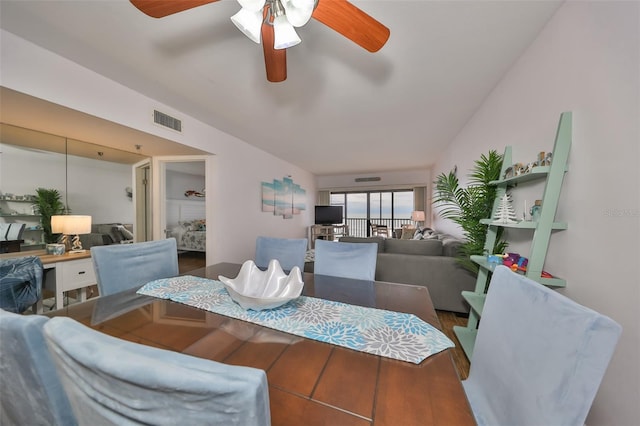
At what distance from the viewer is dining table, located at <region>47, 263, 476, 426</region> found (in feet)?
1.65

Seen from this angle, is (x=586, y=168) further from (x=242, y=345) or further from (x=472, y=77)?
(x=242, y=345)

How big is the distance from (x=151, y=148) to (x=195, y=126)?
1.94 feet

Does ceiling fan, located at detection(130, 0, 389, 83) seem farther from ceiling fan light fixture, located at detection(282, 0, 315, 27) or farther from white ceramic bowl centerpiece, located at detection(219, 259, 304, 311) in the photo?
white ceramic bowl centerpiece, located at detection(219, 259, 304, 311)

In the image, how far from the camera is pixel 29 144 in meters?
2.12

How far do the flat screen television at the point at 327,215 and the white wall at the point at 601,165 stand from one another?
551cm

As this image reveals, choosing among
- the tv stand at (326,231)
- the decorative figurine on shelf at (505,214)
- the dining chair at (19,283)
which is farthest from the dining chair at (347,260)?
the tv stand at (326,231)

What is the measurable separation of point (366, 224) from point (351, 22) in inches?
256

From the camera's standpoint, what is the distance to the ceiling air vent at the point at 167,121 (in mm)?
2281

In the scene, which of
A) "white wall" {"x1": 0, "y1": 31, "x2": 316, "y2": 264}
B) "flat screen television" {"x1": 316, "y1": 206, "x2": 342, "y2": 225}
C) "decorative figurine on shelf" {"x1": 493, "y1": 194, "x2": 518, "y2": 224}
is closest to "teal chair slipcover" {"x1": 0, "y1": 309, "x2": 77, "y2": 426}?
"white wall" {"x1": 0, "y1": 31, "x2": 316, "y2": 264}

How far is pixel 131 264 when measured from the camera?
1372 millimetres

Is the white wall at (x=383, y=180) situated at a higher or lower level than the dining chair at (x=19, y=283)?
higher

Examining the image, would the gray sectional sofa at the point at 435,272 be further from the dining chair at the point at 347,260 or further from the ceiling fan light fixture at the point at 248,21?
the ceiling fan light fixture at the point at 248,21

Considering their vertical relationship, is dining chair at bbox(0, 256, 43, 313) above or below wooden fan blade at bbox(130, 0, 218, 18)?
below

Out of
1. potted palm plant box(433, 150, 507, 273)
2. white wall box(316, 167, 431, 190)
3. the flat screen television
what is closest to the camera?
potted palm plant box(433, 150, 507, 273)
